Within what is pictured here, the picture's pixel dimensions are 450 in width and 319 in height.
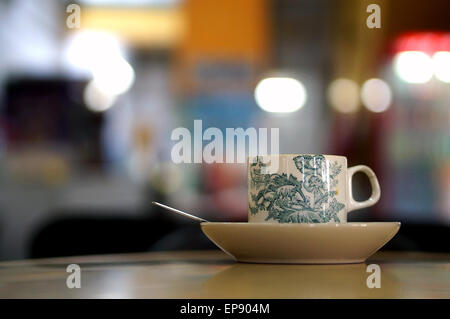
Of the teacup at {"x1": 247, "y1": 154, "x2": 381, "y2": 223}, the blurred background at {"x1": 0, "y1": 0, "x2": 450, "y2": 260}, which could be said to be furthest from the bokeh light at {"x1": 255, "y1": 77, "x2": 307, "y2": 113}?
the teacup at {"x1": 247, "y1": 154, "x2": 381, "y2": 223}

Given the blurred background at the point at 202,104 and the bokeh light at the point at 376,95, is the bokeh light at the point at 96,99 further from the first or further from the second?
the bokeh light at the point at 376,95

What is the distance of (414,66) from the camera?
393 cm

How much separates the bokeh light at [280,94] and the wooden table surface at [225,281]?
168 inches

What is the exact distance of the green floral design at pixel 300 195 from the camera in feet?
2.80

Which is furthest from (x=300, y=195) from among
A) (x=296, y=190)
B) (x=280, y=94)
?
(x=280, y=94)

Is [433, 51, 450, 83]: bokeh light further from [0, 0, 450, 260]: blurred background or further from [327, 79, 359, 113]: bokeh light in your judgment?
[327, 79, 359, 113]: bokeh light

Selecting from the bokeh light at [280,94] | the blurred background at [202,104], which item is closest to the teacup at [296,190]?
the blurred background at [202,104]

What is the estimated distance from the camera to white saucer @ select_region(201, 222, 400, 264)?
2.50 ft

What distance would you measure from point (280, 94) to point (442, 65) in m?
2.18

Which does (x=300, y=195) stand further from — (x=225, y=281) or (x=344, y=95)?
(x=344, y=95)

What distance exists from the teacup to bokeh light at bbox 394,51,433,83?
10.5 ft
